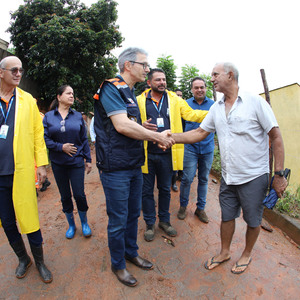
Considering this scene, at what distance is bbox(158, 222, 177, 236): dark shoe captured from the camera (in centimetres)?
299

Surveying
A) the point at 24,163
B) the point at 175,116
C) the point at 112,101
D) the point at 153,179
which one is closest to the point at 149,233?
the point at 153,179

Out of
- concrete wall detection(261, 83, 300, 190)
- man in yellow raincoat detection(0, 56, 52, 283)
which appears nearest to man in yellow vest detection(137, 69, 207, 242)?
man in yellow raincoat detection(0, 56, 52, 283)

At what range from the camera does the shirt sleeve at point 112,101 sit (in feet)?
6.11

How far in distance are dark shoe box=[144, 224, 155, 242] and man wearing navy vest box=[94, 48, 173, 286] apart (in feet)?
2.34

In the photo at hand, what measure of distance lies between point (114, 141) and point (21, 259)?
172cm

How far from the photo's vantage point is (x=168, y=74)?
646cm

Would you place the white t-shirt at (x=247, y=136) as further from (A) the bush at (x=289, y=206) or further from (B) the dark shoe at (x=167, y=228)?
(A) the bush at (x=289, y=206)

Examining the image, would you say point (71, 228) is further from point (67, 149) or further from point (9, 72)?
point (9, 72)

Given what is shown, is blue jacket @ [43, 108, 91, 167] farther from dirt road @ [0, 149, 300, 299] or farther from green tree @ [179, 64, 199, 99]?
green tree @ [179, 64, 199, 99]

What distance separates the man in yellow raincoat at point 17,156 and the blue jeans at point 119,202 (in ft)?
2.41

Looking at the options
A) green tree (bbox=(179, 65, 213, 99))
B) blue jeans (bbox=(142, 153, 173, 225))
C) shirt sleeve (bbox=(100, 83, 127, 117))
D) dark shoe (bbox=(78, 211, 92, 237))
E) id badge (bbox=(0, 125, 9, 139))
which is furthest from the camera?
green tree (bbox=(179, 65, 213, 99))

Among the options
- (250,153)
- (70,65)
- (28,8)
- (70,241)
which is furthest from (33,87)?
(250,153)

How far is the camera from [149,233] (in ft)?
9.62

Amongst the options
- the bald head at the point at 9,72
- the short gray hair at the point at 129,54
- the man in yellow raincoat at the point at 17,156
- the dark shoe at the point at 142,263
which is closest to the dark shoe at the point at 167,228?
the dark shoe at the point at 142,263
